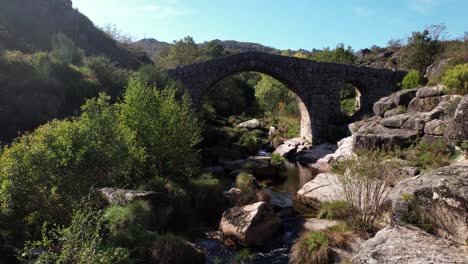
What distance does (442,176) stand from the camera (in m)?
4.93

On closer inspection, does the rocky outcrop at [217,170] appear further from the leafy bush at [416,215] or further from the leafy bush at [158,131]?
the leafy bush at [416,215]

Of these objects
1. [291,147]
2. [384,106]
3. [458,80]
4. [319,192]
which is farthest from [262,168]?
[458,80]

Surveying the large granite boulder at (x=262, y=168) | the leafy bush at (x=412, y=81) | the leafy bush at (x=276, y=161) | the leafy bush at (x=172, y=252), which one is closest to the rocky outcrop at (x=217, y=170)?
the large granite boulder at (x=262, y=168)

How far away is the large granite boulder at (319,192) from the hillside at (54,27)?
1873 cm

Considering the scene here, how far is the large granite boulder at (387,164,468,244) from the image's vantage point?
→ 4.24 m

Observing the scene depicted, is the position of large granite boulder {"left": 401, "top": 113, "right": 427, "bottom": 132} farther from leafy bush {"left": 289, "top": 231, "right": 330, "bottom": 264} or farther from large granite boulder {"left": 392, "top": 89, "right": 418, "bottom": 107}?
leafy bush {"left": 289, "top": 231, "right": 330, "bottom": 264}

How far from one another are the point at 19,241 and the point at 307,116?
18.5 metres

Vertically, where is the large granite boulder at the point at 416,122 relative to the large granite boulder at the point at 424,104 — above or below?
below

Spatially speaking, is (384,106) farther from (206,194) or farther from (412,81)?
(206,194)

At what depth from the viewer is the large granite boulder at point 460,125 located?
8491mm

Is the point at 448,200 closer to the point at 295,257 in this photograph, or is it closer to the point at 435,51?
the point at 295,257

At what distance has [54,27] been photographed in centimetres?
2617

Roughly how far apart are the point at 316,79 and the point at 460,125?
12.3 metres

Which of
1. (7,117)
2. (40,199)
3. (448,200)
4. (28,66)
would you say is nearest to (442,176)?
(448,200)
